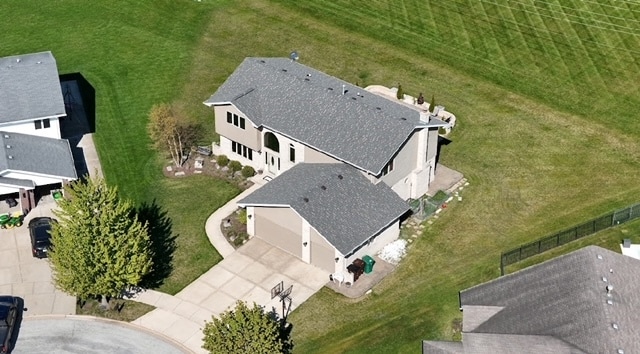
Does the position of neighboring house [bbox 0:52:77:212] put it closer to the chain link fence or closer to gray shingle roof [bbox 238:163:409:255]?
gray shingle roof [bbox 238:163:409:255]

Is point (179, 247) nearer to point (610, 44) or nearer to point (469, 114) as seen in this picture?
point (469, 114)

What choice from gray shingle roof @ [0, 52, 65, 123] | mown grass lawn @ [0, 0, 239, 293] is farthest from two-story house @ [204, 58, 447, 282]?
gray shingle roof @ [0, 52, 65, 123]

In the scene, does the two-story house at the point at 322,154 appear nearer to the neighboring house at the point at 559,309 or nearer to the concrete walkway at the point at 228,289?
the concrete walkway at the point at 228,289

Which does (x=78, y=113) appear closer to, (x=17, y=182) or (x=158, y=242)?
(x=17, y=182)

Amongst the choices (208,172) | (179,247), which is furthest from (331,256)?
(208,172)

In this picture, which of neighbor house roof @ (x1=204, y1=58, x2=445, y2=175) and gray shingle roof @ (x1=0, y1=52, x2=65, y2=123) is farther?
gray shingle roof @ (x1=0, y1=52, x2=65, y2=123)

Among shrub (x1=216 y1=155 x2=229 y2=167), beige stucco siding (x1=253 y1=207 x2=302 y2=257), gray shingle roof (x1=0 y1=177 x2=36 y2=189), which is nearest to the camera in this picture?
beige stucco siding (x1=253 y1=207 x2=302 y2=257)
